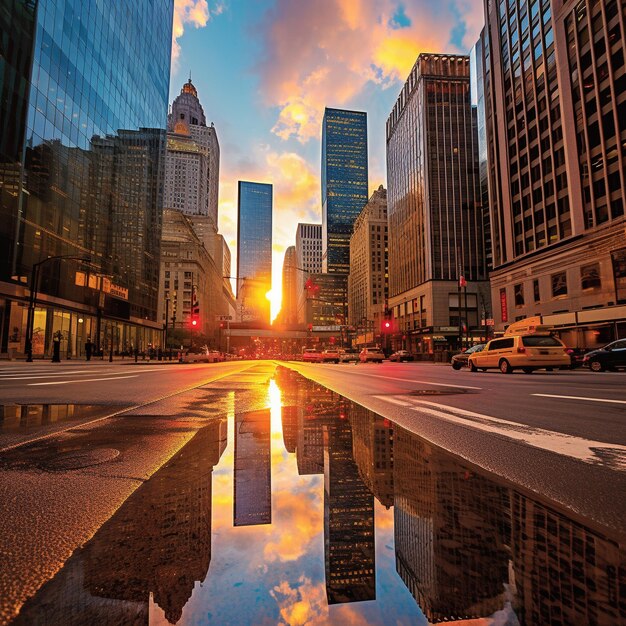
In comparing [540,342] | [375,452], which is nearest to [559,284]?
[540,342]

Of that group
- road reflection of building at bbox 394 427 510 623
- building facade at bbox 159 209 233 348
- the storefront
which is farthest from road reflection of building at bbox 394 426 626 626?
building facade at bbox 159 209 233 348

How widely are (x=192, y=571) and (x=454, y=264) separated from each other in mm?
81189

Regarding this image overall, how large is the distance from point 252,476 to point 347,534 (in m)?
1.05

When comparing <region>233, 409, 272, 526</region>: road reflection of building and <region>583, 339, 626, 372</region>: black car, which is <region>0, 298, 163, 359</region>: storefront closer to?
<region>233, 409, 272, 526</region>: road reflection of building

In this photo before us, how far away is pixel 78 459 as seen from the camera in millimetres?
3023

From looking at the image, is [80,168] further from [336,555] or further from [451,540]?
[451,540]

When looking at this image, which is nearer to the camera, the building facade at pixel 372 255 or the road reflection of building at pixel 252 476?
the road reflection of building at pixel 252 476

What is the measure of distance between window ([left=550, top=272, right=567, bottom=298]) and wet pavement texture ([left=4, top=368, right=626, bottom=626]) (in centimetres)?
4959

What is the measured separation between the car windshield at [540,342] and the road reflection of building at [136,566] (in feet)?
65.3

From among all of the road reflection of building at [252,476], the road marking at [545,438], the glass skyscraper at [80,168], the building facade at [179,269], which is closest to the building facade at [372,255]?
the building facade at [179,269]

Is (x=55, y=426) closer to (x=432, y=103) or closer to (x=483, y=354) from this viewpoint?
(x=483, y=354)

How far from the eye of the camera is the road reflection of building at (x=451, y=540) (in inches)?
49.3

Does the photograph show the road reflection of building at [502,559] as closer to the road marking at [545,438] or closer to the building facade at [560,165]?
the road marking at [545,438]

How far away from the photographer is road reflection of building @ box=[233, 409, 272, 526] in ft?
6.72
